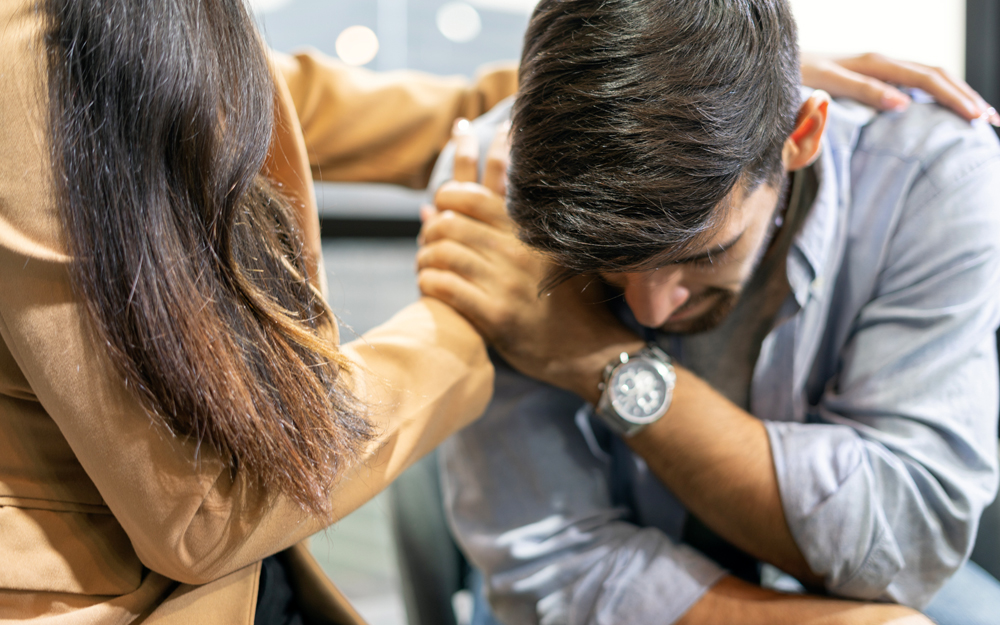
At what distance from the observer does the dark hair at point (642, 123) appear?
0.60m

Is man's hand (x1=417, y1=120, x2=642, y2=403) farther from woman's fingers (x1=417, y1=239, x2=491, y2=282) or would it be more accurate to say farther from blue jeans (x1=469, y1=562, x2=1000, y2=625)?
blue jeans (x1=469, y1=562, x2=1000, y2=625)

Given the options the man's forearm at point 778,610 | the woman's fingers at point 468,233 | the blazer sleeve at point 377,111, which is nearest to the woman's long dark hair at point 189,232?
the woman's fingers at point 468,233

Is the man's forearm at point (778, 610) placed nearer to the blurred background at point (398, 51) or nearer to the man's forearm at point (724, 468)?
the man's forearm at point (724, 468)

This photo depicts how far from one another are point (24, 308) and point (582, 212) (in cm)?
44

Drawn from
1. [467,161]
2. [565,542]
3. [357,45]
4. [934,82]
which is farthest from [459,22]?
[565,542]

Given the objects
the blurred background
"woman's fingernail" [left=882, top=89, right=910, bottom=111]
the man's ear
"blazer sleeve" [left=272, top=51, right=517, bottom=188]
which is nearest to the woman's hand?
"woman's fingernail" [left=882, top=89, right=910, bottom=111]

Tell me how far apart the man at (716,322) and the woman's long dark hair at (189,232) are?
0.86ft

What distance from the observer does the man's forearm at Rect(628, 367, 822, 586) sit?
30.3 inches

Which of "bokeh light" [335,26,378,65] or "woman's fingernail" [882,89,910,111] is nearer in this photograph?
"woman's fingernail" [882,89,910,111]

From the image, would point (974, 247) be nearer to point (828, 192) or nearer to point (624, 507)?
point (828, 192)

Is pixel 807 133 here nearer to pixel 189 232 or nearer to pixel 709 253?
pixel 709 253

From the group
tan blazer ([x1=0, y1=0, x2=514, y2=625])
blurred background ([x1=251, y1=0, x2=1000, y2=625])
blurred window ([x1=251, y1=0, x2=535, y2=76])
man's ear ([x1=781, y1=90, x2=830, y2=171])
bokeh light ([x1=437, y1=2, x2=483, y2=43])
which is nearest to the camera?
tan blazer ([x1=0, y1=0, x2=514, y2=625])

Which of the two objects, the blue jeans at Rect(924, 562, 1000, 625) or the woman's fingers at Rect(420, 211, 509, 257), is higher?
the woman's fingers at Rect(420, 211, 509, 257)

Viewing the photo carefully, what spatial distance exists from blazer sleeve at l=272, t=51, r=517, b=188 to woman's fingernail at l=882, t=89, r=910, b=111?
604mm
